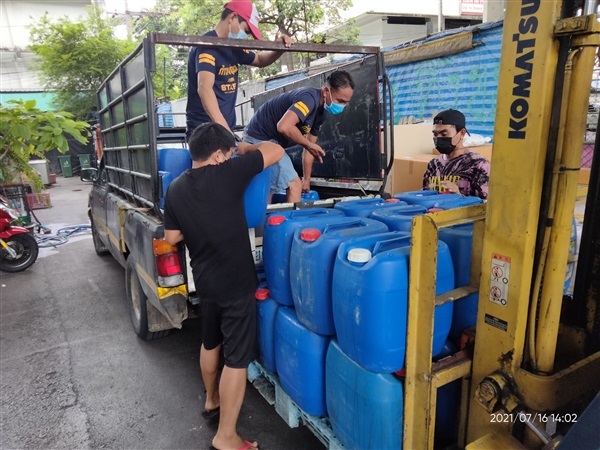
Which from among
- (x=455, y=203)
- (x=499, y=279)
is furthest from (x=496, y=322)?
(x=455, y=203)

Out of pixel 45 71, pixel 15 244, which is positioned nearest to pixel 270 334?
pixel 15 244

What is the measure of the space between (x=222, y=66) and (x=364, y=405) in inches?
96.8

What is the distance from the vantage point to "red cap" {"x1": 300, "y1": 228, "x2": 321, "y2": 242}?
1.87 meters

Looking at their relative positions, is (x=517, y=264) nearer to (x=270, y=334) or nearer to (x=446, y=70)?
(x=270, y=334)

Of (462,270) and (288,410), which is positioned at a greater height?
(462,270)

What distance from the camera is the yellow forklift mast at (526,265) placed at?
4.26 ft

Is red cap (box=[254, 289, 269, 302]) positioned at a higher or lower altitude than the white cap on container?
lower

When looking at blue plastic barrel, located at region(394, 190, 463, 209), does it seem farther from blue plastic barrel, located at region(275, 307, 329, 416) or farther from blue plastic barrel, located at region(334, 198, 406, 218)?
blue plastic barrel, located at region(275, 307, 329, 416)

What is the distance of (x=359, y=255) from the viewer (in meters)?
1.57

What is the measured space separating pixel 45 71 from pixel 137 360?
19561 millimetres

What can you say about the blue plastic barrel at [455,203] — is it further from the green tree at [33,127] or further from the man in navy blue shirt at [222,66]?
the green tree at [33,127]

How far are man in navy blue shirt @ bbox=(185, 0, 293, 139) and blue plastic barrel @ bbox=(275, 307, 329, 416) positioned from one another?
1.45m

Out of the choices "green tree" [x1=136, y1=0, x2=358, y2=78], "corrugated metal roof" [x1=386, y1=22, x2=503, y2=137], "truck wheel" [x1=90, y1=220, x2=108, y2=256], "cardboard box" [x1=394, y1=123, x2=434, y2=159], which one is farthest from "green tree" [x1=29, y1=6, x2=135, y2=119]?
"cardboard box" [x1=394, y1=123, x2=434, y2=159]

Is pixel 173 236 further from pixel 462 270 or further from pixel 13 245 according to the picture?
pixel 13 245
